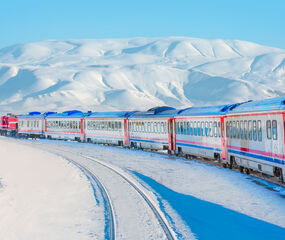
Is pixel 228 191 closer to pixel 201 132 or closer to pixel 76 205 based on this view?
pixel 76 205

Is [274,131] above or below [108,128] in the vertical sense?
below

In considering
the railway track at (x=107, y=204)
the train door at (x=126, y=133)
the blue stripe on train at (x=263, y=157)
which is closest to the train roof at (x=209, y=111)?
the blue stripe on train at (x=263, y=157)

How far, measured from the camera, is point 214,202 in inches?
631

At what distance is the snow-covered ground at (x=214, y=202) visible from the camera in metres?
12.1

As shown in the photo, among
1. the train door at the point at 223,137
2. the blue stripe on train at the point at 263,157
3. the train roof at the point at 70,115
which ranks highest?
the train roof at the point at 70,115

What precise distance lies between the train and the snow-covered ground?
3.23ft

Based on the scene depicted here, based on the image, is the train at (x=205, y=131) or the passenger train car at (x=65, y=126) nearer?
the train at (x=205, y=131)

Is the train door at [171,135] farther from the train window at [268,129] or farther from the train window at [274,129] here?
the train window at [274,129]

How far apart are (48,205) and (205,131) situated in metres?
13.2

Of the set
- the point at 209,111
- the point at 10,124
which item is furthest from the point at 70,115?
the point at 209,111

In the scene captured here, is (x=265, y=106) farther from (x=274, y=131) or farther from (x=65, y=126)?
(x=65, y=126)

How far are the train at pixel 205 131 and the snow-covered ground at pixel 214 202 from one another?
0.98m

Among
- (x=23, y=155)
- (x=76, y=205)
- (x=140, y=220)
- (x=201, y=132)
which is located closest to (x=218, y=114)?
(x=201, y=132)

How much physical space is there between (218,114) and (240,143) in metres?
4.08
